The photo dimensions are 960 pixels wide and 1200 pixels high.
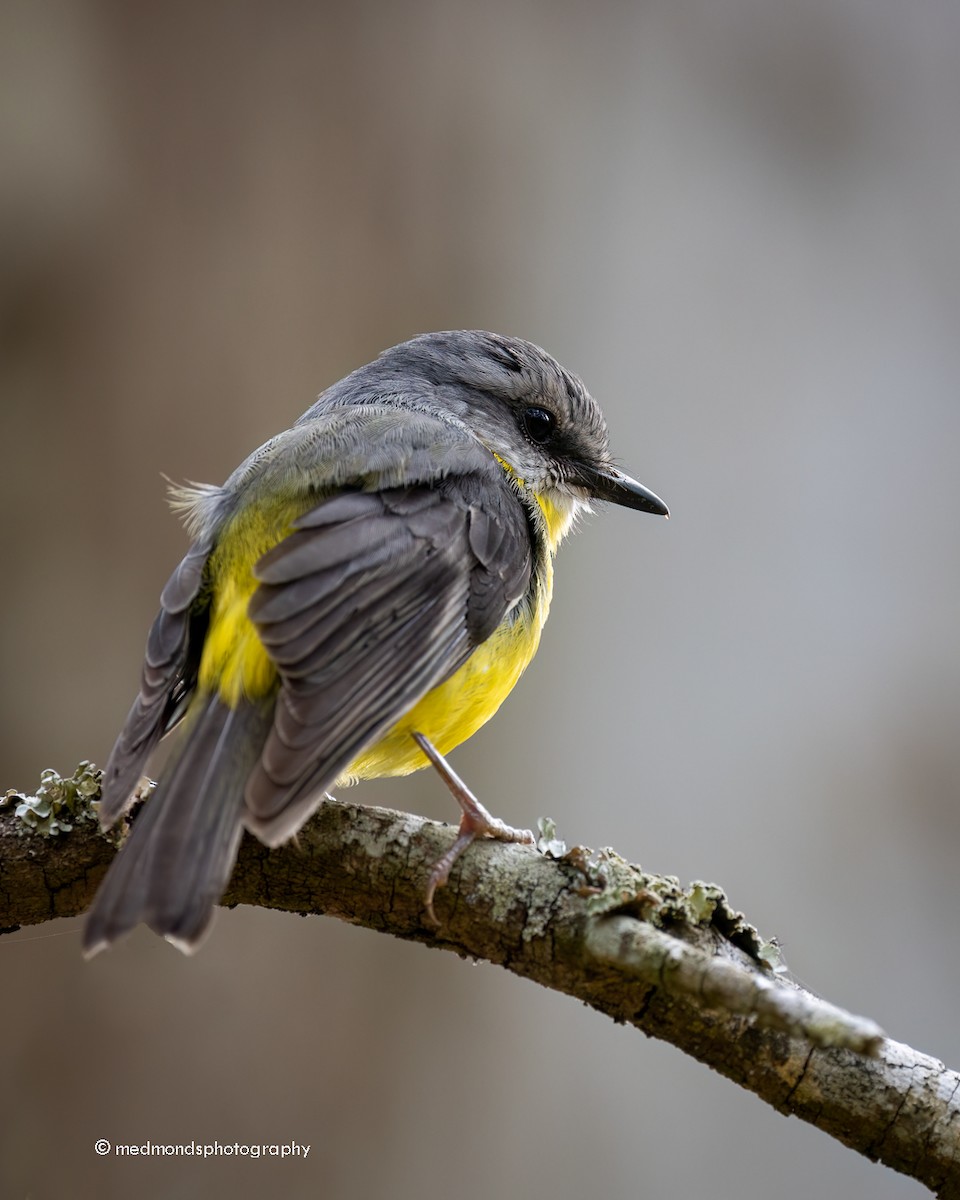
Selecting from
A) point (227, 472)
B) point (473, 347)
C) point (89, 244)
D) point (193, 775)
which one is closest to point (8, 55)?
point (89, 244)

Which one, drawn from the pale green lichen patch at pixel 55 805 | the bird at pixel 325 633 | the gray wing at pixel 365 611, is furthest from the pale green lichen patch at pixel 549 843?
the pale green lichen patch at pixel 55 805

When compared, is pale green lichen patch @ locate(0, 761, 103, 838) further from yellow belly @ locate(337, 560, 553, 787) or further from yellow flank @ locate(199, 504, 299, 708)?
yellow belly @ locate(337, 560, 553, 787)

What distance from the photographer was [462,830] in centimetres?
217

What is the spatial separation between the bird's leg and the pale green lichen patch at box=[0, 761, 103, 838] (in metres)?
0.68

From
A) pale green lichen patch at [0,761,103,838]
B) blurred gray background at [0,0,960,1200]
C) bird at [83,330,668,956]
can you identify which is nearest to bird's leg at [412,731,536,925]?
bird at [83,330,668,956]

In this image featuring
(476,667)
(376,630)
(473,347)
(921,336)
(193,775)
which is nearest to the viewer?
(193,775)

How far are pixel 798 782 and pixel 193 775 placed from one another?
3.48 meters

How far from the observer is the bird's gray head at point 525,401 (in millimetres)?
3264

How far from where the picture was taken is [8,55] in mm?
4332

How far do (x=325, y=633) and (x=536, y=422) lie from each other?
136cm

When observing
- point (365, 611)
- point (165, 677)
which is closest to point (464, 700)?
point (365, 611)

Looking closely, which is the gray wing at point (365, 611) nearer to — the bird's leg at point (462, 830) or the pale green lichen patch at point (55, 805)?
the bird's leg at point (462, 830)

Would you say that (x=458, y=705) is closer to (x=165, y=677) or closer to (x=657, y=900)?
(x=165, y=677)

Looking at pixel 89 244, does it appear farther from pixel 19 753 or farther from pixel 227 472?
pixel 19 753
